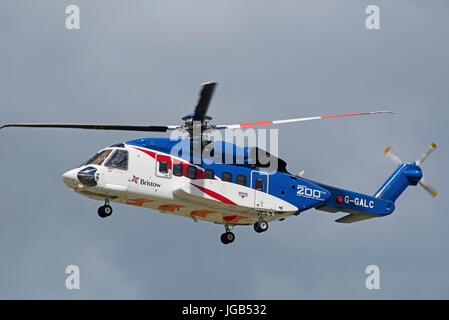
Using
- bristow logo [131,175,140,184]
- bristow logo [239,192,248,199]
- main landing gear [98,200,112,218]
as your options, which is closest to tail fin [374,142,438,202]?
bristow logo [239,192,248,199]

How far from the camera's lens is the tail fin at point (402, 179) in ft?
123

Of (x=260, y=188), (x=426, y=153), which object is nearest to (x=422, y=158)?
(x=426, y=153)

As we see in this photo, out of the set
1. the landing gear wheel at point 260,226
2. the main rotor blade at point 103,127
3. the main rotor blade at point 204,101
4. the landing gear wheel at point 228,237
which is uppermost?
the main rotor blade at point 204,101

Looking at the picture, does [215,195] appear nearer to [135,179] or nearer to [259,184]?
[259,184]

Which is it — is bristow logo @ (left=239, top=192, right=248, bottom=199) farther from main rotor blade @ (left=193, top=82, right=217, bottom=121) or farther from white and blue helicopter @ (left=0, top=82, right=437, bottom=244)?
main rotor blade @ (left=193, top=82, right=217, bottom=121)

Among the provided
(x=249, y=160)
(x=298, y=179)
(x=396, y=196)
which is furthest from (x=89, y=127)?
(x=396, y=196)

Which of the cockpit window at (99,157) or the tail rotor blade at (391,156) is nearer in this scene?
the cockpit window at (99,157)

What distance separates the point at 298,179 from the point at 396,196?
610 centimetres

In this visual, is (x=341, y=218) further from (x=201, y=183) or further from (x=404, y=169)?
(x=201, y=183)

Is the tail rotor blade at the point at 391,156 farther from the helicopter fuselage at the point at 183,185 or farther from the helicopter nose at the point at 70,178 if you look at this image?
the helicopter nose at the point at 70,178

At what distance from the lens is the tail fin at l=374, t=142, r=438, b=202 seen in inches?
1478

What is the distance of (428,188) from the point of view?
1496 inches

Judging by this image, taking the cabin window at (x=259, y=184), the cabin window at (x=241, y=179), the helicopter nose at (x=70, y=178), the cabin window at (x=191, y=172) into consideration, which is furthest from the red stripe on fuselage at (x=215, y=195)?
the helicopter nose at (x=70, y=178)

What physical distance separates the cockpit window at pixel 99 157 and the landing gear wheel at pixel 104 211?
1.67 meters
